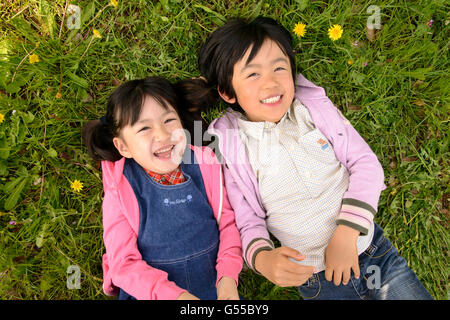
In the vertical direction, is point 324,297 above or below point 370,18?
below

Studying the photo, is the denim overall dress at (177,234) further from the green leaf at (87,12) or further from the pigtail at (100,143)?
the green leaf at (87,12)

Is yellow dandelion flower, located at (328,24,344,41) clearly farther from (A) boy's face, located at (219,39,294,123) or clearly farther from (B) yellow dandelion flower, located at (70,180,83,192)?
(B) yellow dandelion flower, located at (70,180,83,192)

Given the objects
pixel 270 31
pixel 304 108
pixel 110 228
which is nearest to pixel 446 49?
pixel 304 108

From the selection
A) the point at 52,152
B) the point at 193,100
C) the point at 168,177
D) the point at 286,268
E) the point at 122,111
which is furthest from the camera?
the point at 52,152

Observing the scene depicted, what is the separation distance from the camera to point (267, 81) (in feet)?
6.07

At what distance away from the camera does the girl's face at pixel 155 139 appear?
1.90m

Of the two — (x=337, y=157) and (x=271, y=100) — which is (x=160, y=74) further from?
(x=337, y=157)

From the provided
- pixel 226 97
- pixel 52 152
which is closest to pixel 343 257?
pixel 226 97

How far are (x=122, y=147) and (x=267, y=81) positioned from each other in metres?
0.97

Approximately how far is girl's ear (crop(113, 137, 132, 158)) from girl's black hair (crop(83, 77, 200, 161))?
0.15ft

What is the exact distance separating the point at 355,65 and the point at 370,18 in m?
0.38

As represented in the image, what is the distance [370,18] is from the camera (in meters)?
2.37

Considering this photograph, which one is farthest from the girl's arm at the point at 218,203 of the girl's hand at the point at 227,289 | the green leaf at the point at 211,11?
the green leaf at the point at 211,11

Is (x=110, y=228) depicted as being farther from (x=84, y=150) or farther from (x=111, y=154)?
(x=84, y=150)
